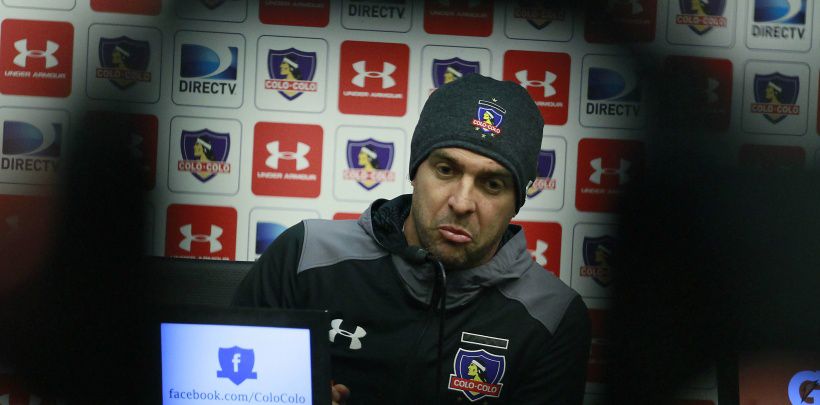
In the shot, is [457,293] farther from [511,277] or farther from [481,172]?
[481,172]

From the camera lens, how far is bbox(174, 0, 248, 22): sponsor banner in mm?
1936

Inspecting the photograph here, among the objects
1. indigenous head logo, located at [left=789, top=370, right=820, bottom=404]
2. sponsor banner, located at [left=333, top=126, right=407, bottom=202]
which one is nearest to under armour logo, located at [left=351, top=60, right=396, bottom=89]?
sponsor banner, located at [left=333, top=126, right=407, bottom=202]

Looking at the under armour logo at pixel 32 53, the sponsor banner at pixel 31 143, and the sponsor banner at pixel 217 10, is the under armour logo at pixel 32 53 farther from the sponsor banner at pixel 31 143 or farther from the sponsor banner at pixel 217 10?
the sponsor banner at pixel 217 10

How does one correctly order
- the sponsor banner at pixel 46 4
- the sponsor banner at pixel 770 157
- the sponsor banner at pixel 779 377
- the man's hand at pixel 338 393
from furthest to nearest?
the sponsor banner at pixel 770 157, the sponsor banner at pixel 46 4, the sponsor banner at pixel 779 377, the man's hand at pixel 338 393

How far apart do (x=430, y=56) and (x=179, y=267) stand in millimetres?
771

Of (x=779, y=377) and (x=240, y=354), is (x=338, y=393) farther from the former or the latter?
(x=779, y=377)

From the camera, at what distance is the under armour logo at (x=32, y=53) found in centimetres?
192

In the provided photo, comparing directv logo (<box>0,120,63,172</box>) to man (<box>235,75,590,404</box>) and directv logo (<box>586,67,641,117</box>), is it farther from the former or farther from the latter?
directv logo (<box>586,67,641,117</box>)

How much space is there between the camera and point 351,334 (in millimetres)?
1465

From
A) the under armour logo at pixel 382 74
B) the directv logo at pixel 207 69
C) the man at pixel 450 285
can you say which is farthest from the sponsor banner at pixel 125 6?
the man at pixel 450 285

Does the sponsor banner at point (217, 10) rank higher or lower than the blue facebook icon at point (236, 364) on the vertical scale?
higher

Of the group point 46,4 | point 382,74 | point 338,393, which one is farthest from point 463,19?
point 338,393

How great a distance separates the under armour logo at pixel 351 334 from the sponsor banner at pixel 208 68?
710 mm

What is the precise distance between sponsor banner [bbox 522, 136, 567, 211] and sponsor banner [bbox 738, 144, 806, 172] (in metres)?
0.42
